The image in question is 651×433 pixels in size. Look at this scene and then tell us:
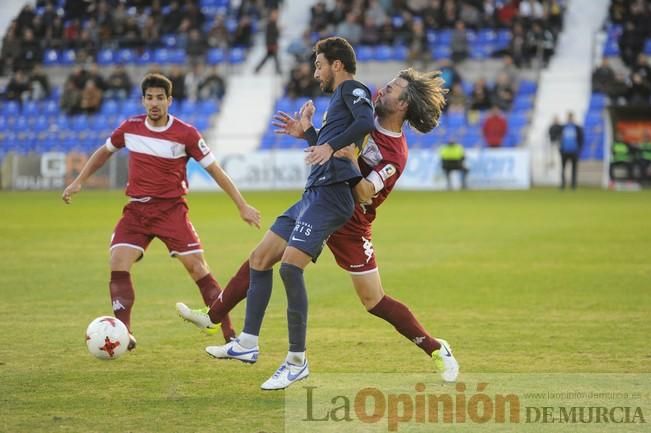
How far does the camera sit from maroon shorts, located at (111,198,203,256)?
884 cm

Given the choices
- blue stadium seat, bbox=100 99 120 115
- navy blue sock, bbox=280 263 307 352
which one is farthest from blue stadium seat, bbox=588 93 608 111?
navy blue sock, bbox=280 263 307 352

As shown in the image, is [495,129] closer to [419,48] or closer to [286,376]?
[419,48]

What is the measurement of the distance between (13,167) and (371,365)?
27587 millimetres

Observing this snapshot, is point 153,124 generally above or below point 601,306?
above

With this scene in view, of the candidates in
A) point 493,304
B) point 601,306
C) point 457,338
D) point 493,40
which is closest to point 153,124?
point 457,338

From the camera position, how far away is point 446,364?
7.46 metres

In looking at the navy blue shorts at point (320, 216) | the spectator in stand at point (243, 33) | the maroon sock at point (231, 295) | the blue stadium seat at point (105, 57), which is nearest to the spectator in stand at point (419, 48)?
the spectator in stand at point (243, 33)

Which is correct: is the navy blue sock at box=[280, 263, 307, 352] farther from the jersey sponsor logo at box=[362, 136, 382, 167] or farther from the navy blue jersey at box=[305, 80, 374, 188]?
the jersey sponsor logo at box=[362, 136, 382, 167]

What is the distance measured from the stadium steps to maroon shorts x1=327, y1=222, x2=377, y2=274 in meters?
25.7

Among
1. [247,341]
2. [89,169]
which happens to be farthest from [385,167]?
[89,169]

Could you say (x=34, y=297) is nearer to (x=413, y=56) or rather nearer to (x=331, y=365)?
(x=331, y=365)

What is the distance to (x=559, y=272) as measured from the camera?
13727mm

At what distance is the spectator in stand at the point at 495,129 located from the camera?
106ft

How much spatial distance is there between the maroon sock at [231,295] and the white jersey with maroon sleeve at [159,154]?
120 cm
